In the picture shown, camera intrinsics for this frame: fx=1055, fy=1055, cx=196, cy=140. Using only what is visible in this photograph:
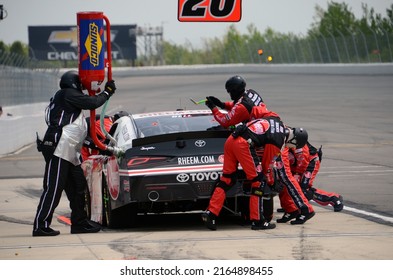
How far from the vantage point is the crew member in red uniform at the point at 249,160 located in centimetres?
1069

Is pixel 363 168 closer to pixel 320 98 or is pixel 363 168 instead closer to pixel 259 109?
pixel 259 109

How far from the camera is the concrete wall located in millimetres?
25467

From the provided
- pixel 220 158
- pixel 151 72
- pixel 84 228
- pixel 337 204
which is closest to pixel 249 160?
pixel 220 158

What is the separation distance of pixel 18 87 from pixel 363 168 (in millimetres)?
14327

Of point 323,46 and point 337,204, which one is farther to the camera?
point 323,46

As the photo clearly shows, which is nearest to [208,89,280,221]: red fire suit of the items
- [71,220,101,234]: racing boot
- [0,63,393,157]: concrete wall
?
[71,220,101,234]: racing boot

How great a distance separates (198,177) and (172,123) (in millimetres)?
1111

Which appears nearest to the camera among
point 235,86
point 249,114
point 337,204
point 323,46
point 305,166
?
point 249,114

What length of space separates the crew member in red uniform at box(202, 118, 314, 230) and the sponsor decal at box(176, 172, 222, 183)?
0.37 feet

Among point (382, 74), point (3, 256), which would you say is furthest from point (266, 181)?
point (382, 74)

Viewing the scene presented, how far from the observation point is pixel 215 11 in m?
11.9

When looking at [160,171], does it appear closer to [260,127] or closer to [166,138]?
[166,138]

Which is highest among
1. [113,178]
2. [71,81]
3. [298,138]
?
[71,81]

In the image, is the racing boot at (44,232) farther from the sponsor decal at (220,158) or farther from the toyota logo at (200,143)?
the sponsor decal at (220,158)
